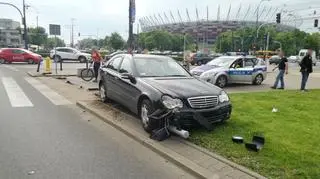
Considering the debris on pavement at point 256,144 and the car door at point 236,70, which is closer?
the debris on pavement at point 256,144

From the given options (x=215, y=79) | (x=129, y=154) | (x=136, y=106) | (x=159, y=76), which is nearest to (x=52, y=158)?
(x=129, y=154)

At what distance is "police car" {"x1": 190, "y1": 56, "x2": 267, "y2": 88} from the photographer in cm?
1767

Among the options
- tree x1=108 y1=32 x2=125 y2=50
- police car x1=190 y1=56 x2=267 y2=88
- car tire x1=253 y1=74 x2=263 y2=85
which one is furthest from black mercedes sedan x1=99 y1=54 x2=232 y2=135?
tree x1=108 y1=32 x2=125 y2=50

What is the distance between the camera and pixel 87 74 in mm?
20016

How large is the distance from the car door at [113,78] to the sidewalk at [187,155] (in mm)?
1010

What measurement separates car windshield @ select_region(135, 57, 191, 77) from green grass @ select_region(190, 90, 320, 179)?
5.54ft


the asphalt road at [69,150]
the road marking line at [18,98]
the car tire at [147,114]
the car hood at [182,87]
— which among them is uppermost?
the car hood at [182,87]

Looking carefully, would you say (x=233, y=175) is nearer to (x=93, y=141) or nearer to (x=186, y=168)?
(x=186, y=168)

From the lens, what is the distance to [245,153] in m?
6.15

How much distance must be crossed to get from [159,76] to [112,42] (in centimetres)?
10889

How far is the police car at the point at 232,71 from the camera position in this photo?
17.7m

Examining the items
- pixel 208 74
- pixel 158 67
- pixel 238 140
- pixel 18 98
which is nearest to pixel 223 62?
pixel 208 74

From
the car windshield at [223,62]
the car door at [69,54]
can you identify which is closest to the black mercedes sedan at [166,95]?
the car windshield at [223,62]

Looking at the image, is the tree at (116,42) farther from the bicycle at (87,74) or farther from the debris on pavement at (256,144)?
the debris on pavement at (256,144)
